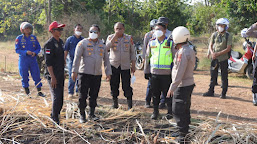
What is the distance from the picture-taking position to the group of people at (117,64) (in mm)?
3834

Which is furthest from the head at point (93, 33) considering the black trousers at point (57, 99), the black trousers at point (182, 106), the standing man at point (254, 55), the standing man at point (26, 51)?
the standing man at point (254, 55)

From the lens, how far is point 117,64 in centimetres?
538

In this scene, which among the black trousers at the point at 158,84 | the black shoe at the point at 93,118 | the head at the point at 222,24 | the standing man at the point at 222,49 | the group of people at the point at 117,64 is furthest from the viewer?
the standing man at the point at 222,49

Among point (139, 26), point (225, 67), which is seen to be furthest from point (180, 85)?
point (139, 26)

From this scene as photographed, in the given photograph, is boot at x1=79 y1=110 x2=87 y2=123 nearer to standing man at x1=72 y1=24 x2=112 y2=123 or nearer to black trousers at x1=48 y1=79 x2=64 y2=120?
standing man at x1=72 y1=24 x2=112 y2=123

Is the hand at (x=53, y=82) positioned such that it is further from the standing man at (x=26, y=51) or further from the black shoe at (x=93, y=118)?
the standing man at (x=26, y=51)

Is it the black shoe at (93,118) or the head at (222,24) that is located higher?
the head at (222,24)

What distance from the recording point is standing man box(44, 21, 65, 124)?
4275 mm

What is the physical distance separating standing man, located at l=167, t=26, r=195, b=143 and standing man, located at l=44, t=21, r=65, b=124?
186cm

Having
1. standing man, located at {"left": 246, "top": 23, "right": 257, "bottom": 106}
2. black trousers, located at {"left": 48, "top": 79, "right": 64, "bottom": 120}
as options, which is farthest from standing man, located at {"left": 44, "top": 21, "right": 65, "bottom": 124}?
standing man, located at {"left": 246, "top": 23, "right": 257, "bottom": 106}

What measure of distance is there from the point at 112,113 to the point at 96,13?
662 inches

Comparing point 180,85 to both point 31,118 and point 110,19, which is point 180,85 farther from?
point 110,19

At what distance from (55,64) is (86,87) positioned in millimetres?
679

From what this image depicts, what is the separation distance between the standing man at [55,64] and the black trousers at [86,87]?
0.35m
